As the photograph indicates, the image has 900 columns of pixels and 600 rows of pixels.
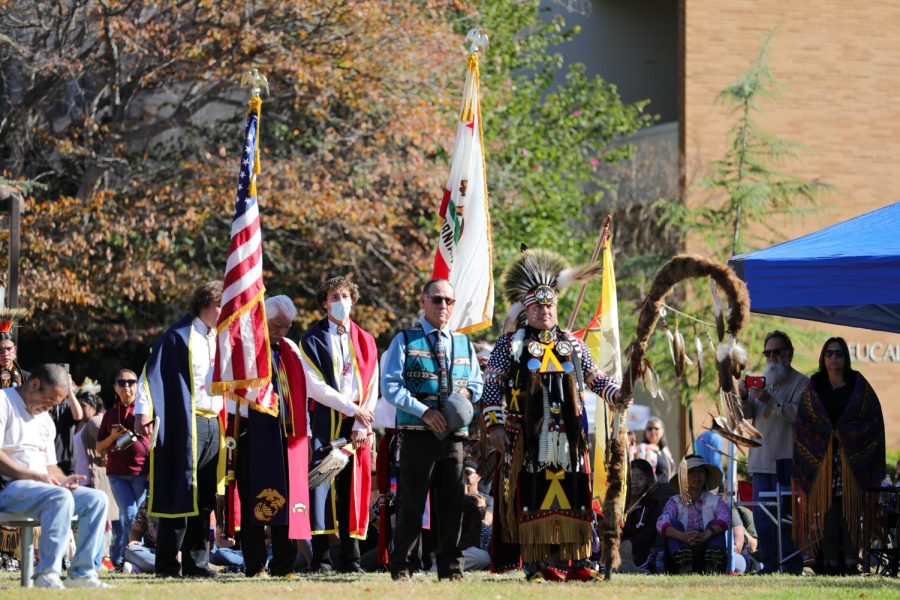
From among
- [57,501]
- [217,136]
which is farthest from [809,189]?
[57,501]

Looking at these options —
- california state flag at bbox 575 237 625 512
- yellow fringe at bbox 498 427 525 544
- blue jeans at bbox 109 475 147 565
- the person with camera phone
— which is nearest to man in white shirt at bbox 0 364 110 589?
yellow fringe at bbox 498 427 525 544

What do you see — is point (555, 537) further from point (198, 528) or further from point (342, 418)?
point (198, 528)

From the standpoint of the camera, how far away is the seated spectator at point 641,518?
11.0 metres

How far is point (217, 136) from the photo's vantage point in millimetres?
20078

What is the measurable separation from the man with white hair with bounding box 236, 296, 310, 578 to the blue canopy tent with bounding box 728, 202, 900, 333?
2993 millimetres

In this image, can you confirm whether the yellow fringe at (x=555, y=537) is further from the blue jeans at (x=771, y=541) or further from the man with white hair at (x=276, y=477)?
the blue jeans at (x=771, y=541)

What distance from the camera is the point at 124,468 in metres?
11.5

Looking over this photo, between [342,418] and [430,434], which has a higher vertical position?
[342,418]

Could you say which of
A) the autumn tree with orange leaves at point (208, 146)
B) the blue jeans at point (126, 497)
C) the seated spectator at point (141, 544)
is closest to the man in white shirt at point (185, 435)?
the seated spectator at point (141, 544)

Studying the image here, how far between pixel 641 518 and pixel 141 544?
3.92 meters

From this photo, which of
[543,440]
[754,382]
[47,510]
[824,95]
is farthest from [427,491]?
[824,95]

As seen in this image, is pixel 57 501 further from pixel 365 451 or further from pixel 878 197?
pixel 878 197

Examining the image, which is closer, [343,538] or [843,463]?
[343,538]

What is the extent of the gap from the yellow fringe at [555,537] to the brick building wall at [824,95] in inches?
596
